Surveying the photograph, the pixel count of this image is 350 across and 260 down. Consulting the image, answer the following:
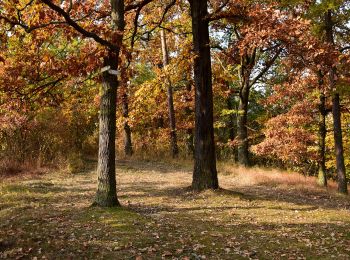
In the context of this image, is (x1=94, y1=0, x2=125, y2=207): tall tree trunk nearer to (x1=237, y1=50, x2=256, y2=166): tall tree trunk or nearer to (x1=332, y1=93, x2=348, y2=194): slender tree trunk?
(x1=332, y1=93, x2=348, y2=194): slender tree trunk

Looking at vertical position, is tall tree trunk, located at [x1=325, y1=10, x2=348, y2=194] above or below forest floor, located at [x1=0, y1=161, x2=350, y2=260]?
above

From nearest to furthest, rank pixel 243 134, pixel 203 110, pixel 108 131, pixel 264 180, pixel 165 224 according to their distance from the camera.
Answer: pixel 165 224
pixel 108 131
pixel 203 110
pixel 264 180
pixel 243 134

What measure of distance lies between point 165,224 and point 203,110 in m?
4.87

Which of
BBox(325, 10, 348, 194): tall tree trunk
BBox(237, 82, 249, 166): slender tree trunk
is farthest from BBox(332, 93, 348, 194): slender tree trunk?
BBox(237, 82, 249, 166): slender tree trunk

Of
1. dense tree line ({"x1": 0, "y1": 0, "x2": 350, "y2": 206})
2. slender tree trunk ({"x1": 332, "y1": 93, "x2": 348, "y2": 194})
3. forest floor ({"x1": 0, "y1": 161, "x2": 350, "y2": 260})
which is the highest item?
dense tree line ({"x1": 0, "y1": 0, "x2": 350, "y2": 206})

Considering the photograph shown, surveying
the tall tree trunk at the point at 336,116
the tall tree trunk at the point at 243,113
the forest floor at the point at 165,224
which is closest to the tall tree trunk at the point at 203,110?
the forest floor at the point at 165,224

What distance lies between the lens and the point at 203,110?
12117 mm

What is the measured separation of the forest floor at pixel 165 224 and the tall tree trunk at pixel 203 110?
55 centimetres

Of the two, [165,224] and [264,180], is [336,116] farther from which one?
[165,224]

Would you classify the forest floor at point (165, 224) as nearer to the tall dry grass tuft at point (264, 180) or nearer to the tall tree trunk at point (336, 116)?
the tall dry grass tuft at point (264, 180)

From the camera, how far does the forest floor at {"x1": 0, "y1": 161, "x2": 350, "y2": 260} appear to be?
20.7 ft

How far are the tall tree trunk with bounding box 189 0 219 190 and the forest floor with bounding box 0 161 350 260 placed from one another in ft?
1.79

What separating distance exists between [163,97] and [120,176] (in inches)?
511

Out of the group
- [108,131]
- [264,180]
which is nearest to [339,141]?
[264,180]
